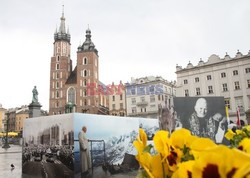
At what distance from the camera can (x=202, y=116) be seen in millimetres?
12359

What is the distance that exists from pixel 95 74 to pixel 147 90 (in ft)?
82.4

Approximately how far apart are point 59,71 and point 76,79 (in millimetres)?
6213

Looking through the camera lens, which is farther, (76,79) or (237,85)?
(76,79)

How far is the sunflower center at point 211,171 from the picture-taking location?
0.60 m

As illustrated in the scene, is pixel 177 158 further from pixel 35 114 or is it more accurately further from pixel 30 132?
pixel 35 114

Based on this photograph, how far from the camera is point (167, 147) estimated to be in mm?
965

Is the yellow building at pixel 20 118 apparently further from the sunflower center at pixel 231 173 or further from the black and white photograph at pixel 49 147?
the sunflower center at pixel 231 173

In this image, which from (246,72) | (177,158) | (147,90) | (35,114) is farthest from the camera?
(147,90)

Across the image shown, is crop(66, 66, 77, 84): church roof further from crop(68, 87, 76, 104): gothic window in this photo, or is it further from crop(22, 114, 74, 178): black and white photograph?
crop(22, 114, 74, 178): black and white photograph

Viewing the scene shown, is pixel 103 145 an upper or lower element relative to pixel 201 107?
lower

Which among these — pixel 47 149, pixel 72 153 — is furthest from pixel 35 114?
pixel 72 153

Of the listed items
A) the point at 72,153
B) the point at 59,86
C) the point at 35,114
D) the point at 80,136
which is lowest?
the point at 72,153

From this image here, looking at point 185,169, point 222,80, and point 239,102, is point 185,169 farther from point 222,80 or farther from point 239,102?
point 222,80

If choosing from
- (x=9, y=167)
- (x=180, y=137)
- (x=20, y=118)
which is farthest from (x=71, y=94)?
(x=180, y=137)
